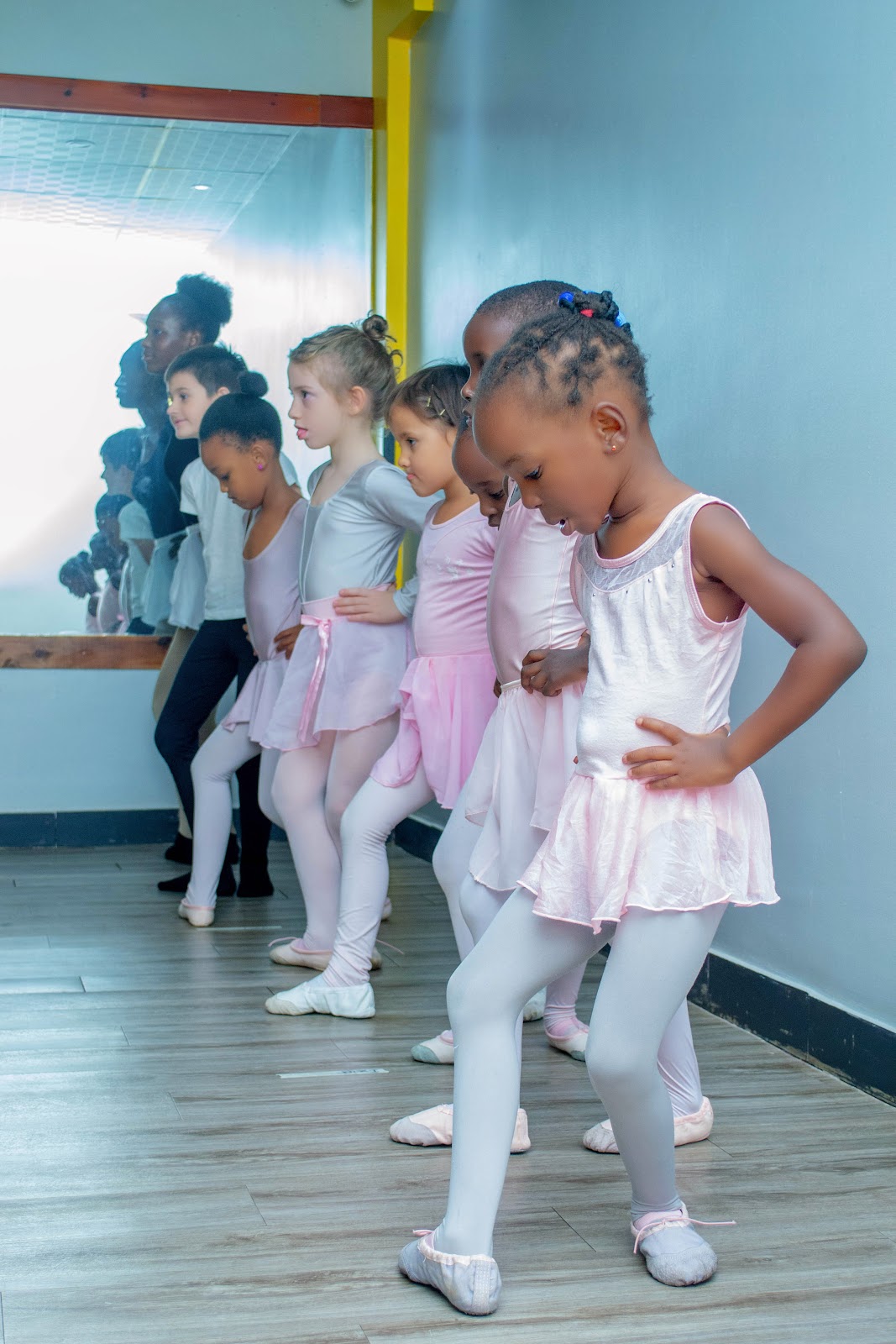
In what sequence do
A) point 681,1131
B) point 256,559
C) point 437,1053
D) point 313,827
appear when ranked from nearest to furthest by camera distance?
point 681,1131
point 437,1053
point 313,827
point 256,559

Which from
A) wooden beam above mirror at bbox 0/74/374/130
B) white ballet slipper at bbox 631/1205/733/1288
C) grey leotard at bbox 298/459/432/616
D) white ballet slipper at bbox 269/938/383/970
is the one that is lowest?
white ballet slipper at bbox 269/938/383/970

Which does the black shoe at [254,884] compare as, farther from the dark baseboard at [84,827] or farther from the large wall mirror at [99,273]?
the large wall mirror at [99,273]

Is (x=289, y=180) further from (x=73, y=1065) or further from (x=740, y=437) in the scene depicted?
(x=73, y=1065)

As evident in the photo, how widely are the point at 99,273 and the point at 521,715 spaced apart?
3205 mm

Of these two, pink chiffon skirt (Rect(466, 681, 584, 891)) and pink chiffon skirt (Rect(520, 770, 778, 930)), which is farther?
pink chiffon skirt (Rect(466, 681, 584, 891))

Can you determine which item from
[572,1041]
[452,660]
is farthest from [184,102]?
[572,1041]

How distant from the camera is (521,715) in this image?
2.08 metres

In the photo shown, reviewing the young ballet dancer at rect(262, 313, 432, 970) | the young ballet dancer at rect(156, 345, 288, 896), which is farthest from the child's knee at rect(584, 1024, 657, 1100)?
the young ballet dancer at rect(156, 345, 288, 896)

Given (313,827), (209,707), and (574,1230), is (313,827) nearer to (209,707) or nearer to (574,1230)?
(209,707)

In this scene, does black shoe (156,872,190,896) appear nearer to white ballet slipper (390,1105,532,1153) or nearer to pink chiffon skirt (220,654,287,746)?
pink chiffon skirt (220,654,287,746)

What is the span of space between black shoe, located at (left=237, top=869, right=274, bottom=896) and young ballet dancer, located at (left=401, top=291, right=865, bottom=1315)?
2362mm

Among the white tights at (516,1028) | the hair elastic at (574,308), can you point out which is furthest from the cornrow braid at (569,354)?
the white tights at (516,1028)

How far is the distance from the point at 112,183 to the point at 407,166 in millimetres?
952

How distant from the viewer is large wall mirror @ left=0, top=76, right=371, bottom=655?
4660 mm
